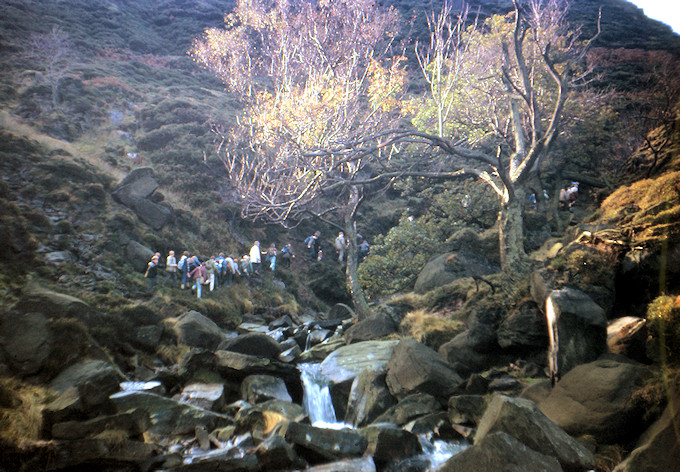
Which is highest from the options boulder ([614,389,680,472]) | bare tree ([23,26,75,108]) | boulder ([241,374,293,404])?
bare tree ([23,26,75,108])

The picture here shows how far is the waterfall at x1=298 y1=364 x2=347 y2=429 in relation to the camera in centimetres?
806

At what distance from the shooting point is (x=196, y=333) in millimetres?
11531

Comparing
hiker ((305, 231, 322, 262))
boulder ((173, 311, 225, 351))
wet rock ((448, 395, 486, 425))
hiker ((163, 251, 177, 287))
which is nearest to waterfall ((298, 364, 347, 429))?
wet rock ((448, 395, 486, 425))

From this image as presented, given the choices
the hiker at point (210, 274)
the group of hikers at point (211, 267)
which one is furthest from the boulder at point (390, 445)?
Answer: the hiker at point (210, 274)

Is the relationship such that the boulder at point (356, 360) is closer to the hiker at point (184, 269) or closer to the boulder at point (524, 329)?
the boulder at point (524, 329)

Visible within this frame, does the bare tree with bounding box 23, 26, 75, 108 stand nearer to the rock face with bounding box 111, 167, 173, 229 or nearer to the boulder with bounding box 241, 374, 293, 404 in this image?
the rock face with bounding box 111, 167, 173, 229

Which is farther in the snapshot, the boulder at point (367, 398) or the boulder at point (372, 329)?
the boulder at point (372, 329)

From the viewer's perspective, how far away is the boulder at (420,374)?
22.7 ft

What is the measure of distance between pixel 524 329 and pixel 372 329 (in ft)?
16.8

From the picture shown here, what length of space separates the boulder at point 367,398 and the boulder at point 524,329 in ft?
8.82

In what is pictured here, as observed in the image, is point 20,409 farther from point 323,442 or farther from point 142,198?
point 142,198

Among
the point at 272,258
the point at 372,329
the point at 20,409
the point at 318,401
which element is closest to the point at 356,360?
the point at 318,401

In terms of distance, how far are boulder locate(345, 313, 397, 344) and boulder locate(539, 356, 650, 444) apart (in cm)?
610

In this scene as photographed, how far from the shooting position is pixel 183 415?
661cm
